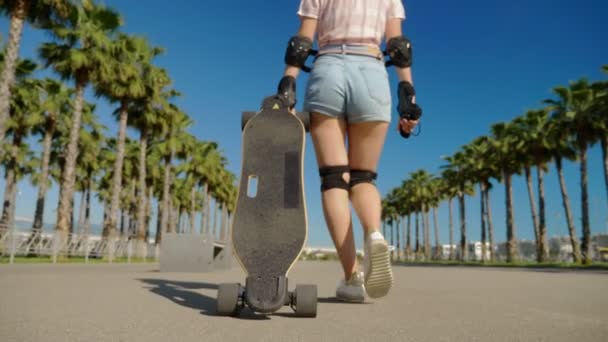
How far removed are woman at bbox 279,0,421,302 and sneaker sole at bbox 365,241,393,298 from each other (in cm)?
20

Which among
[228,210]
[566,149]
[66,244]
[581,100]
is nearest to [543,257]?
[566,149]

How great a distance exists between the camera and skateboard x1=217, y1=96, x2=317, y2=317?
2.20 m

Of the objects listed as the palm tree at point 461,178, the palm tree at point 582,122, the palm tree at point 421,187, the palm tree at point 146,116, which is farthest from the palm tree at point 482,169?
the palm tree at point 146,116

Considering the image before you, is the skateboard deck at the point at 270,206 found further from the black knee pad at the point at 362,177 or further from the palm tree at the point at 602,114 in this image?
the palm tree at the point at 602,114

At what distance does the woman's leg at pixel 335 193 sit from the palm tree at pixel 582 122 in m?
34.0

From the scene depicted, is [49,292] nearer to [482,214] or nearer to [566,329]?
[566,329]

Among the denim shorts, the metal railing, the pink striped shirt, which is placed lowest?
the metal railing

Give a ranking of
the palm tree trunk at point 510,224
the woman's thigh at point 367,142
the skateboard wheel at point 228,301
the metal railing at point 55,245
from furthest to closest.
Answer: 1. the palm tree trunk at point 510,224
2. the metal railing at point 55,245
3. the woman's thigh at point 367,142
4. the skateboard wheel at point 228,301

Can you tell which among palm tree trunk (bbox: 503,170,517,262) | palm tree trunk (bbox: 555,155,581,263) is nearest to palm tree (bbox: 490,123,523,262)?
palm tree trunk (bbox: 503,170,517,262)

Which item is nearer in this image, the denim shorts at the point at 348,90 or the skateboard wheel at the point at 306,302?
the skateboard wheel at the point at 306,302

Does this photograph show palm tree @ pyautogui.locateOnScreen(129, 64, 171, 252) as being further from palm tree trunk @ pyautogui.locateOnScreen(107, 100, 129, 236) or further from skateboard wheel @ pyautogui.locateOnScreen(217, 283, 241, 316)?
skateboard wheel @ pyautogui.locateOnScreen(217, 283, 241, 316)

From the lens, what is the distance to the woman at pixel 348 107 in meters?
2.94

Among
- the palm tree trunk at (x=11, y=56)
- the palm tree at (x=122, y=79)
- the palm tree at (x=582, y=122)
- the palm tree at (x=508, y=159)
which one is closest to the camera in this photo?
the palm tree trunk at (x=11, y=56)

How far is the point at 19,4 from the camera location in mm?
15578
